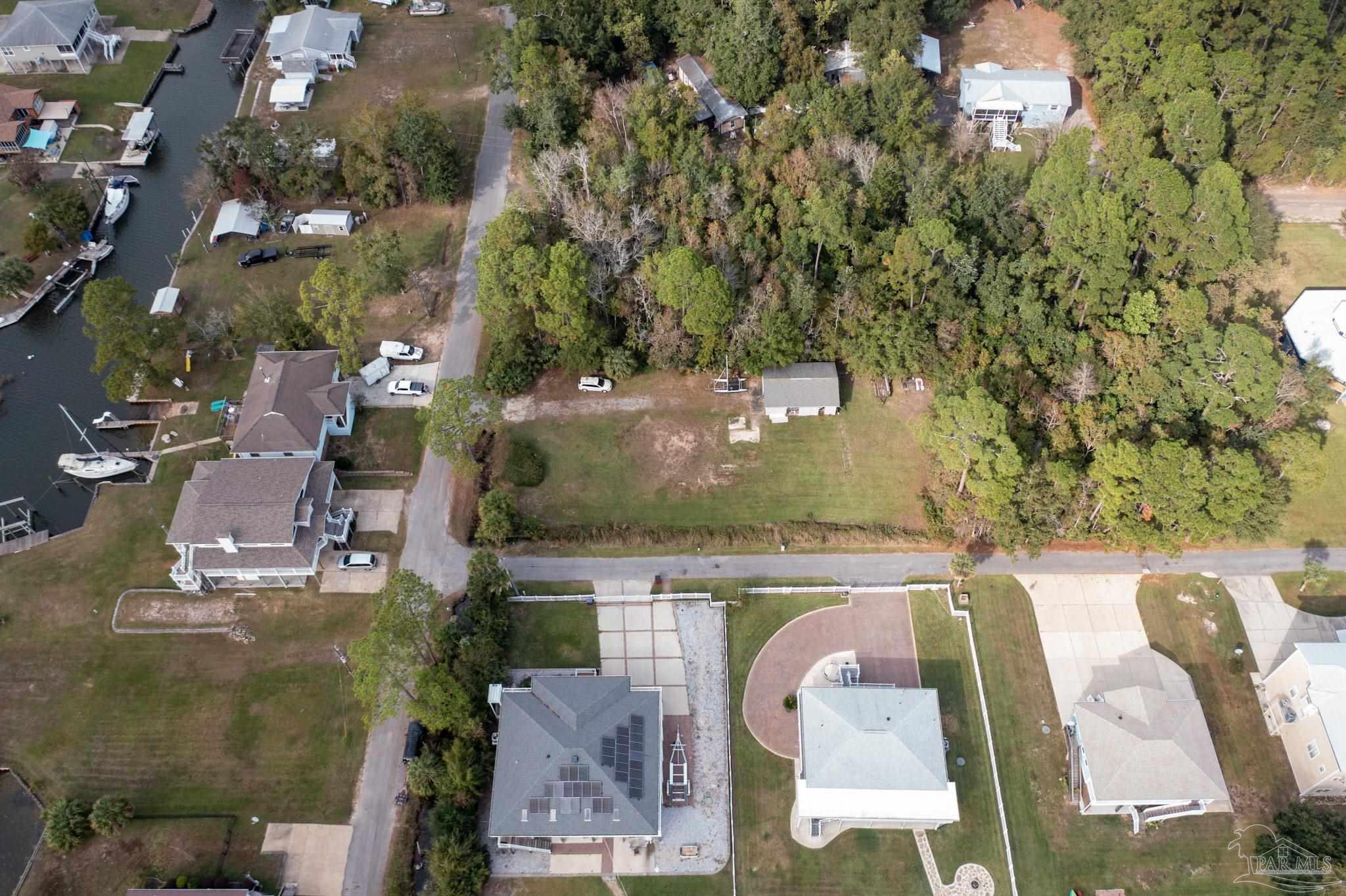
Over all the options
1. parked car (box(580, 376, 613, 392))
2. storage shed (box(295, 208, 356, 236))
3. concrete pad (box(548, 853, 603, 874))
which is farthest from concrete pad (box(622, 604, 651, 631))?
storage shed (box(295, 208, 356, 236))

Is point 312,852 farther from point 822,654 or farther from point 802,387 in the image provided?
point 802,387


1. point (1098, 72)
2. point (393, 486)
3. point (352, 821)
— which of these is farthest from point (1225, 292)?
point (352, 821)

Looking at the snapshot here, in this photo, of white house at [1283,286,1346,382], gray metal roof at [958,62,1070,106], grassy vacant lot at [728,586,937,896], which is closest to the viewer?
grassy vacant lot at [728,586,937,896]

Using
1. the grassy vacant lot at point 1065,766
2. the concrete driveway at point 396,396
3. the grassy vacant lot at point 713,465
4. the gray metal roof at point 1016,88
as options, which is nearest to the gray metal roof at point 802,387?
the grassy vacant lot at point 713,465

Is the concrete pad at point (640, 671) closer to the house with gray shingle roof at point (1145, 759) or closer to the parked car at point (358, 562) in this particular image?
the parked car at point (358, 562)

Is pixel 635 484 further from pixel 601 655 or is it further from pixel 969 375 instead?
pixel 969 375

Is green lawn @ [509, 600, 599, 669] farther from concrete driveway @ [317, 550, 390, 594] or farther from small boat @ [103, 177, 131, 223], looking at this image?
small boat @ [103, 177, 131, 223]

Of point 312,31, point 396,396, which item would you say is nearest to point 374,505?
point 396,396
